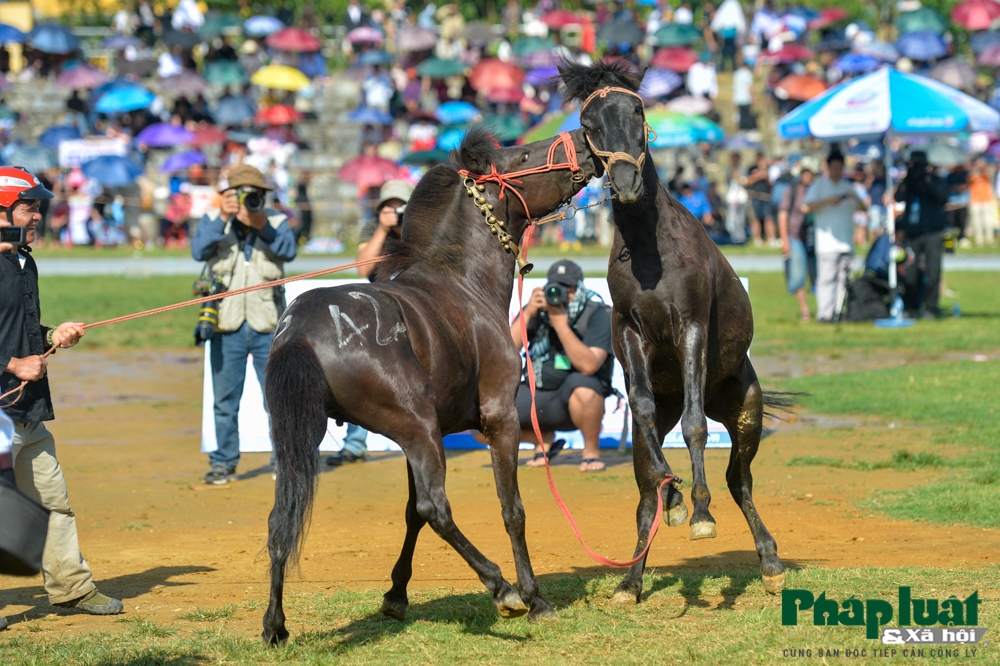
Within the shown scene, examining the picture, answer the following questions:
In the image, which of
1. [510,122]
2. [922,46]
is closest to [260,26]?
[510,122]

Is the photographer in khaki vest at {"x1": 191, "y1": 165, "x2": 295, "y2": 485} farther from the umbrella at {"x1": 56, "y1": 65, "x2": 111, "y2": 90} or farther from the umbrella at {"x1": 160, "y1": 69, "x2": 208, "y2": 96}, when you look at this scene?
the umbrella at {"x1": 56, "y1": 65, "x2": 111, "y2": 90}

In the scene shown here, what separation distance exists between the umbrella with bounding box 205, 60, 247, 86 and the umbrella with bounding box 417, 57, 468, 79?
5199 mm

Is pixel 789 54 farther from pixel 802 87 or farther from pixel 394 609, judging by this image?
pixel 394 609

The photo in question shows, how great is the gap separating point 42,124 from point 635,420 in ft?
110

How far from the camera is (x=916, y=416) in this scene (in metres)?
12.0

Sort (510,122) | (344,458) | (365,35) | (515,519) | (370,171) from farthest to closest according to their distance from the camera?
(365,35) < (510,122) < (370,171) < (344,458) < (515,519)

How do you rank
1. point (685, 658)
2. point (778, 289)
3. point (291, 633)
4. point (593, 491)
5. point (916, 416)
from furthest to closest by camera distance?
point (778, 289)
point (916, 416)
point (593, 491)
point (291, 633)
point (685, 658)

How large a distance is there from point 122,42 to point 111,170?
9683 millimetres

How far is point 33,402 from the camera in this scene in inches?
249

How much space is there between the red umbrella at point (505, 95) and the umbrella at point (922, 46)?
11.5m

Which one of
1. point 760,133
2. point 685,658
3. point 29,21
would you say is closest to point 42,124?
point 29,21

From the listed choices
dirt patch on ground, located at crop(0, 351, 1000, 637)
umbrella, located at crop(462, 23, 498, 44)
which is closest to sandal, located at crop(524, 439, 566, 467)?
dirt patch on ground, located at crop(0, 351, 1000, 637)

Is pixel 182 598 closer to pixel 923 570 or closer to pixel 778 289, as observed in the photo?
pixel 923 570

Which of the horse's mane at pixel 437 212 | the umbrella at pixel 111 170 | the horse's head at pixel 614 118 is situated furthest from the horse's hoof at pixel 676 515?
the umbrella at pixel 111 170
